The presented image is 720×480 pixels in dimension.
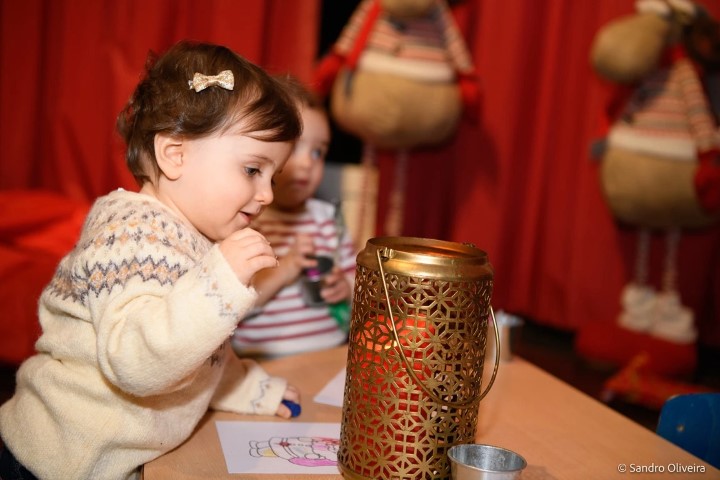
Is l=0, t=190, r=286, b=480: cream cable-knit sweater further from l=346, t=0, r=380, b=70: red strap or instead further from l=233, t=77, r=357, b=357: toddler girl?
l=346, t=0, r=380, b=70: red strap

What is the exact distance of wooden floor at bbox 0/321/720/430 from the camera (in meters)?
2.30

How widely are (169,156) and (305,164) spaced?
68cm

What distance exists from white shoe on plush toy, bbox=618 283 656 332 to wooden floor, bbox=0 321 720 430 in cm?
18

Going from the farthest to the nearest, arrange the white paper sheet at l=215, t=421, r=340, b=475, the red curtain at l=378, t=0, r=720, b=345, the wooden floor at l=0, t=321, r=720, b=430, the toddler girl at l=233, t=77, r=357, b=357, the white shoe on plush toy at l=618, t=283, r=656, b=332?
the red curtain at l=378, t=0, r=720, b=345, the white shoe on plush toy at l=618, t=283, r=656, b=332, the wooden floor at l=0, t=321, r=720, b=430, the toddler girl at l=233, t=77, r=357, b=357, the white paper sheet at l=215, t=421, r=340, b=475

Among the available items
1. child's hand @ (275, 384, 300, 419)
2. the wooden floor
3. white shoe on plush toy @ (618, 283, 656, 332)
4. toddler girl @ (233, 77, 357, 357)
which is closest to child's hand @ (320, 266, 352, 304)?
toddler girl @ (233, 77, 357, 357)

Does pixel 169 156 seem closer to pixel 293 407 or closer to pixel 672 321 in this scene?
pixel 293 407

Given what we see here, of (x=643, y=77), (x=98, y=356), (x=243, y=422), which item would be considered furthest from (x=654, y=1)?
(x=98, y=356)

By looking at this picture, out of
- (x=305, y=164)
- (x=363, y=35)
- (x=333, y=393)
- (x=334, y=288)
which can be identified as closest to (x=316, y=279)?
(x=334, y=288)

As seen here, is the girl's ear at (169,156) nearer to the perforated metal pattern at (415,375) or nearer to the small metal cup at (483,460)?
the perforated metal pattern at (415,375)

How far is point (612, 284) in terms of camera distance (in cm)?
286

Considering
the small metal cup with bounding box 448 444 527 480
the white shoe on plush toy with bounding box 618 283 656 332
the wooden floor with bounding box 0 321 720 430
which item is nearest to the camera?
the small metal cup with bounding box 448 444 527 480

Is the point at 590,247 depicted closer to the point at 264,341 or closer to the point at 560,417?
the point at 264,341

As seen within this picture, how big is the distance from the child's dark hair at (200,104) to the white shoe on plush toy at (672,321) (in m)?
1.96

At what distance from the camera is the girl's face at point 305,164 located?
5.27ft
